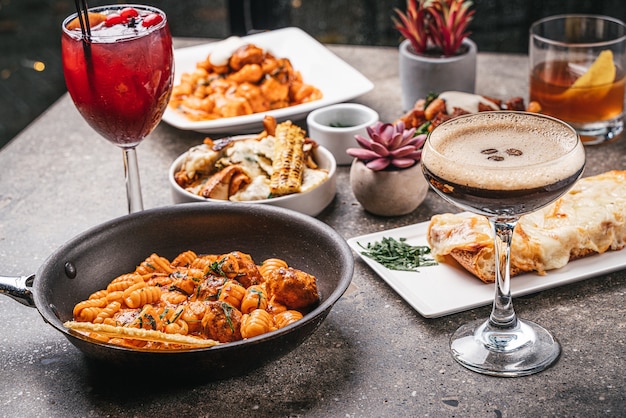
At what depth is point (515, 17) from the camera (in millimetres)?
3951

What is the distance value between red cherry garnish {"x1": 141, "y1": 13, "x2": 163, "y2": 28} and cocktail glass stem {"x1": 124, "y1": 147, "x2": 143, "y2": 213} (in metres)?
0.26

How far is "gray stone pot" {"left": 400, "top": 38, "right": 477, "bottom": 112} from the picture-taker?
2225mm

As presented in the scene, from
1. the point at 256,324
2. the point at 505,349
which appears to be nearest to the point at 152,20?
the point at 256,324

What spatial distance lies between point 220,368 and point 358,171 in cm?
70

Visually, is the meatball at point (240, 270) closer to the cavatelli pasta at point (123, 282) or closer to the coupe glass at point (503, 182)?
the cavatelli pasta at point (123, 282)

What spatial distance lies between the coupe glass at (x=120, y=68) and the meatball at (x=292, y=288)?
1.49ft

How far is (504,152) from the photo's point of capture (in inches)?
47.8

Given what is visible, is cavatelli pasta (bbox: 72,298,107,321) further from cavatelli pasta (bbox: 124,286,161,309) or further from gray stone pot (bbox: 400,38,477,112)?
gray stone pot (bbox: 400,38,477,112)

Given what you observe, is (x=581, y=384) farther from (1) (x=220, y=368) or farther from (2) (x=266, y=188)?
(2) (x=266, y=188)

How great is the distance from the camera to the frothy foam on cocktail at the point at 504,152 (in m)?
1.14

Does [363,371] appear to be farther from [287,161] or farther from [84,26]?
[84,26]

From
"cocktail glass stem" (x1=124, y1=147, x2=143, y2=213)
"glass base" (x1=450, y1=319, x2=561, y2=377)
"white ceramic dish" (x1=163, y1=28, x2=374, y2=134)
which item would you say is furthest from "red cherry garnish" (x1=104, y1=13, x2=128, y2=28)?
"glass base" (x1=450, y1=319, x2=561, y2=377)

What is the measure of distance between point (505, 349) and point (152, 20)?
2.86 feet

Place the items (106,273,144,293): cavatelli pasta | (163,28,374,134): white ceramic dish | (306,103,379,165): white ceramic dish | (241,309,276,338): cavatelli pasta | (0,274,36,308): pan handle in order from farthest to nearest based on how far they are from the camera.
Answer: (163,28,374,134): white ceramic dish < (306,103,379,165): white ceramic dish < (106,273,144,293): cavatelli pasta < (0,274,36,308): pan handle < (241,309,276,338): cavatelli pasta
